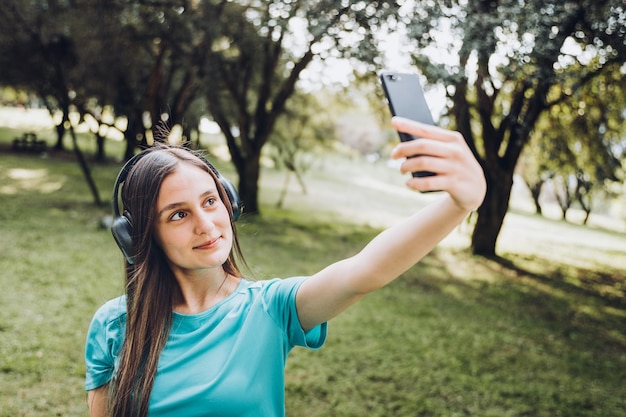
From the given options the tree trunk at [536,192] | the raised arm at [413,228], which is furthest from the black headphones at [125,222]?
the tree trunk at [536,192]

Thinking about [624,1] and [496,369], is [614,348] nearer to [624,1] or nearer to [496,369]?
[496,369]

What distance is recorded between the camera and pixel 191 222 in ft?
5.91

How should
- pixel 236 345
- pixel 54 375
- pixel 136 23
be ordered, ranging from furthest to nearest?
pixel 136 23 → pixel 54 375 → pixel 236 345

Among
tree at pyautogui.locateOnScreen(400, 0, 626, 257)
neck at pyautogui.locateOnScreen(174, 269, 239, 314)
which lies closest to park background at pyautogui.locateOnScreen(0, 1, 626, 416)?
tree at pyautogui.locateOnScreen(400, 0, 626, 257)

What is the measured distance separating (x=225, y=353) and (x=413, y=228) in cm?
76

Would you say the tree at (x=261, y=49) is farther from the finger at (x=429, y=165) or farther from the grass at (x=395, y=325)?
the finger at (x=429, y=165)

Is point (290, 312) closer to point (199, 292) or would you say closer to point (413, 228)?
point (199, 292)

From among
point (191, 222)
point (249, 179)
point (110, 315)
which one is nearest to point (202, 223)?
point (191, 222)

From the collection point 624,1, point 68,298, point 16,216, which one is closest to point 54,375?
point 68,298

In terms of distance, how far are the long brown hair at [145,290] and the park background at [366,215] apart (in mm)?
1434

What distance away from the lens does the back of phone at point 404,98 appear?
4.14 ft

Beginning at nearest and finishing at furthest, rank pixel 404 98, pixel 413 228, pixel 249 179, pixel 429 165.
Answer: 1. pixel 429 165
2. pixel 404 98
3. pixel 413 228
4. pixel 249 179

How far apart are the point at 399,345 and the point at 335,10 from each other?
200 inches

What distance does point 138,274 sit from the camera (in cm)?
194
